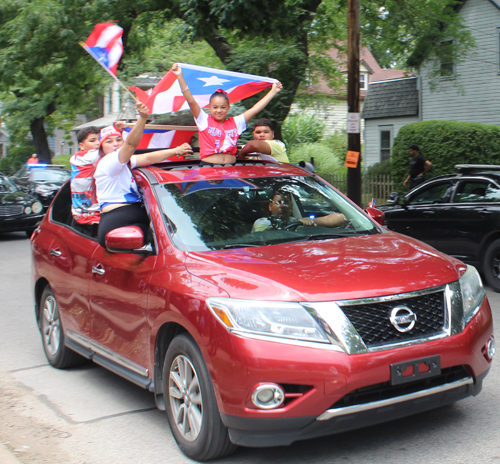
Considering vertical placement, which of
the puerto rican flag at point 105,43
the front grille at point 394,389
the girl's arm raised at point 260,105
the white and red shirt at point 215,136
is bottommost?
the front grille at point 394,389

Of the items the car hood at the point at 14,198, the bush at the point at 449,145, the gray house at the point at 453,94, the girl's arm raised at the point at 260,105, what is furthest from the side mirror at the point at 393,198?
the gray house at the point at 453,94

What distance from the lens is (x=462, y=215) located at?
31.5ft

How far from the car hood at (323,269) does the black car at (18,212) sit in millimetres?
13604

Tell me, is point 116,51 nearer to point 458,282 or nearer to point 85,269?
point 85,269

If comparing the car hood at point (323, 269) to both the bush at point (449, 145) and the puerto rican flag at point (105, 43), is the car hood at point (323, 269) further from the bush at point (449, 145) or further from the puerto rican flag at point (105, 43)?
the bush at point (449, 145)

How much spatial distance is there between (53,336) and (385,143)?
28.0m

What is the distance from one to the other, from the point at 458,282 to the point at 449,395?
0.65 meters

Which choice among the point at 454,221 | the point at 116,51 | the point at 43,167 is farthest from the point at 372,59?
the point at 116,51

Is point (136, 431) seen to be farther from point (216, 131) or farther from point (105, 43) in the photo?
point (105, 43)

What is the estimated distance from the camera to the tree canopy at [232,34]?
15.9m

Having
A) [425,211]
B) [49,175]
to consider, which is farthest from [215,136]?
[49,175]

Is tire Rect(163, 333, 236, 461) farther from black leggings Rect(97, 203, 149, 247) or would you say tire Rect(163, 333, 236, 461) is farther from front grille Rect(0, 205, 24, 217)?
front grille Rect(0, 205, 24, 217)

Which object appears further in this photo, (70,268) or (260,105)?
(260,105)

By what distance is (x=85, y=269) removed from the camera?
5191 millimetres
